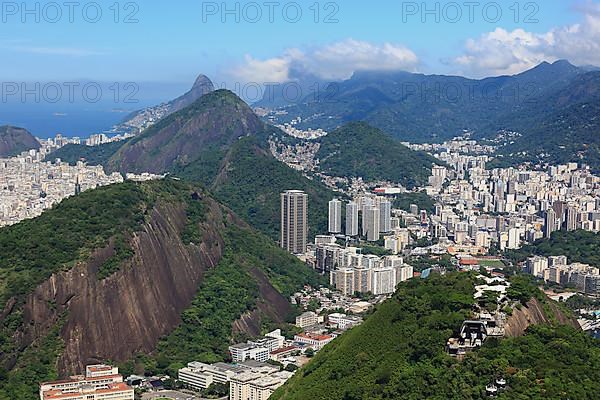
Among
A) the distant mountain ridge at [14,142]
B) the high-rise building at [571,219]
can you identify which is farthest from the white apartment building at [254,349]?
the distant mountain ridge at [14,142]

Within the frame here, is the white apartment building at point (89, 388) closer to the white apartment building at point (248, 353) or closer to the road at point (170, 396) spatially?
the road at point (170, 396)

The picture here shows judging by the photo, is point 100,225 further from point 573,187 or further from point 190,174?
point 573,187

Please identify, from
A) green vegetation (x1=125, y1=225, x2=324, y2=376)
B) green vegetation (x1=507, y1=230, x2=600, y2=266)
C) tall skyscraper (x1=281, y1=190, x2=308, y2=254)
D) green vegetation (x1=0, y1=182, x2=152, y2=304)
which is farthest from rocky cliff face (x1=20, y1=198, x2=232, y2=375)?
green vegetation (x1=507, y1=230, x2=600, y2=266)

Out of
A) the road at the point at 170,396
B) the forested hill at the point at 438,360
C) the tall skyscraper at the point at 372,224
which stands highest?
the forested hill at the point at 438,360

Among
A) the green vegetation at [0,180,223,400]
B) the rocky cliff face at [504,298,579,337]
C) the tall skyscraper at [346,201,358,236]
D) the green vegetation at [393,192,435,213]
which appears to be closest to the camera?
the rocky cliff face at [504,298,579,337]

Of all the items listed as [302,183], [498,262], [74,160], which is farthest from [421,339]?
[74,160]

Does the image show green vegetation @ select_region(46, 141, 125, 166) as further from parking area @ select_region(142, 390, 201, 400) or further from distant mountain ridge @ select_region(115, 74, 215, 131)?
parking area @ select_region(142, 390, 201, 400)

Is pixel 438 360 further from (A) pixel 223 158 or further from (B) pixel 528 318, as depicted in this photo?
(A) pixel 223 158
